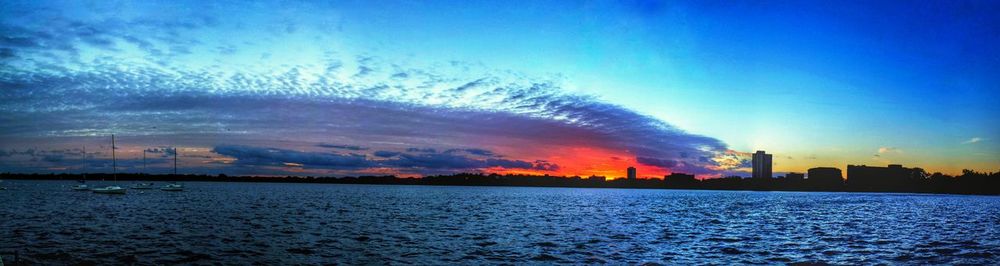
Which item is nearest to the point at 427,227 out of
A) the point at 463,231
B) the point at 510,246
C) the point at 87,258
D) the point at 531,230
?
the point at 463,231

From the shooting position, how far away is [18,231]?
58.7 m

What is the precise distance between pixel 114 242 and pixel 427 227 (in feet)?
99.1

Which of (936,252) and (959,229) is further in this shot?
(959,229)

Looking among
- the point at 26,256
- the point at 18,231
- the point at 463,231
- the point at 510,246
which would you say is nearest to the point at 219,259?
the point at 26,256

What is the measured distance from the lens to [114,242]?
50375 mm

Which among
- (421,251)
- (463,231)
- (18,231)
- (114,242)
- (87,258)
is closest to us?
(87,258)

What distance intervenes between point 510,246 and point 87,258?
2954 cm

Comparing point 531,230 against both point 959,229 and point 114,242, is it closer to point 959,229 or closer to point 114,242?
point 114,242

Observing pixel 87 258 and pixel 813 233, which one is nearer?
pixel 87 258

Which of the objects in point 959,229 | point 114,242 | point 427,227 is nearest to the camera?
point 114,242

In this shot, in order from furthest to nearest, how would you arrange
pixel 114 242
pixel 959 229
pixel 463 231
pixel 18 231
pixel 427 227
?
pixel 959 229
pixel 427 227
pixel 463 231
pixel 18 231
pixel 114 242

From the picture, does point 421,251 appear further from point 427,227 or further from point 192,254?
point 427,227

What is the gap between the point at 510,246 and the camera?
50.4 meters

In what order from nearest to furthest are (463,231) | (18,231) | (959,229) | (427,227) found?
1. (18,231)
2. (463,231)
3. (427,227)
4. (959,229)
